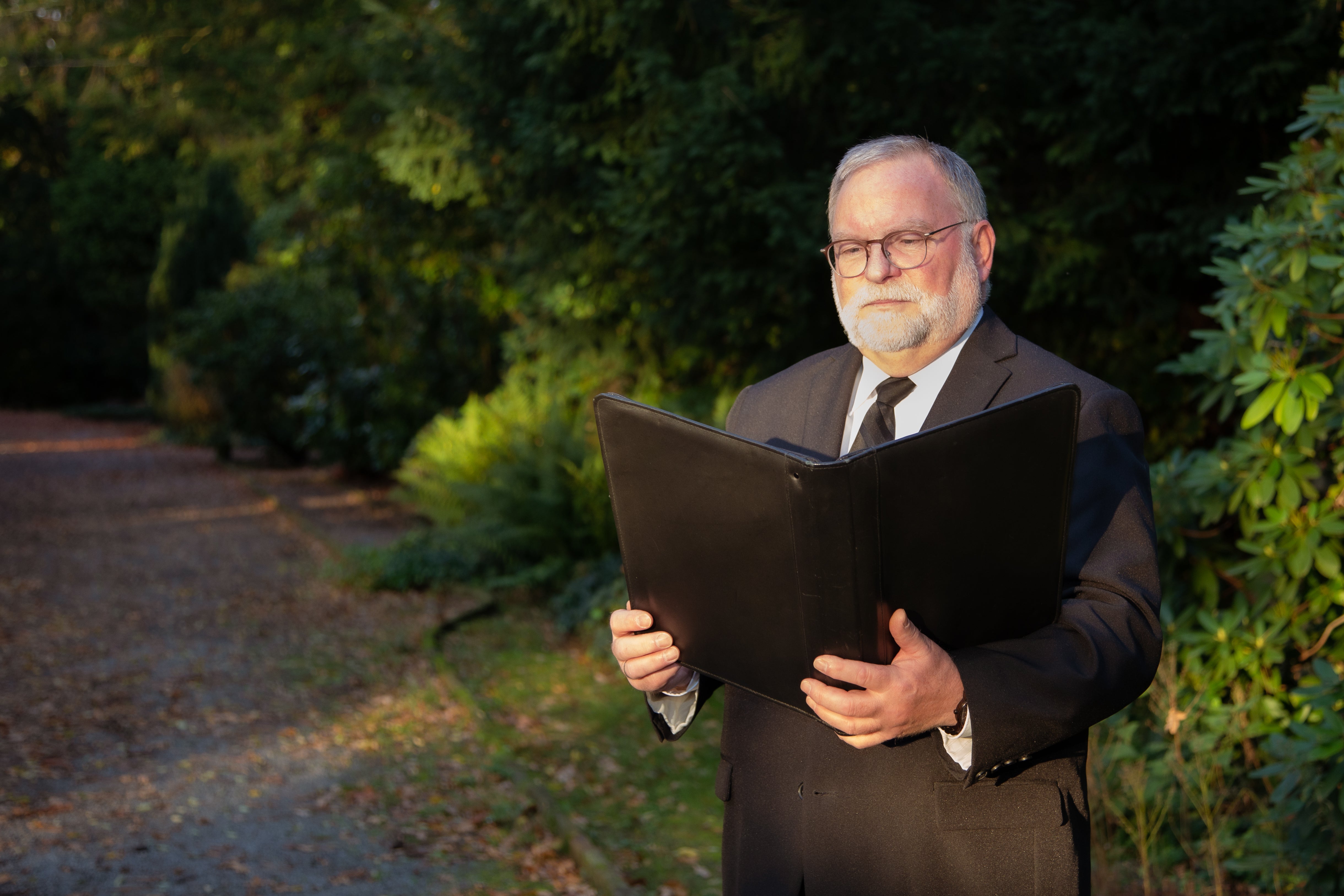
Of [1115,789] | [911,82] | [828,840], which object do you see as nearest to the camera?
[828,840]

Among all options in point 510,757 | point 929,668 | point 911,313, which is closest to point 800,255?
point 510,757

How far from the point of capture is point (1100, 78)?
5742 millimetres

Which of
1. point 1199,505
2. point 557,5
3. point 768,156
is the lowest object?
point 1199,505

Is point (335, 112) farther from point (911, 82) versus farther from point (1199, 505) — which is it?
point (1199, 505)

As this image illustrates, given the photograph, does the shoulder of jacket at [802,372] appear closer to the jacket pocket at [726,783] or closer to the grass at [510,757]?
the jacket pocket at [726,783]

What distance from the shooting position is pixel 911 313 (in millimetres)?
1942

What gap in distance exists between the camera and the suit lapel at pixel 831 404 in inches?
80.4

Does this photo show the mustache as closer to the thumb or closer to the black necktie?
the black necktie

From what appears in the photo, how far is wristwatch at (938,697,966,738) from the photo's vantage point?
1616 millimetres

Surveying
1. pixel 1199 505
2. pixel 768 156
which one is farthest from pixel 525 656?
pixel 1199 505

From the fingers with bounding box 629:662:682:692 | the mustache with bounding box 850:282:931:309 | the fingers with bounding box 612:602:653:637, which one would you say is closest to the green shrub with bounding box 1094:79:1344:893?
the mustache with bounding box 850:282:931:309

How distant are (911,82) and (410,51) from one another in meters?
4.74

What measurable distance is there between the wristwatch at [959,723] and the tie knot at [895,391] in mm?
568

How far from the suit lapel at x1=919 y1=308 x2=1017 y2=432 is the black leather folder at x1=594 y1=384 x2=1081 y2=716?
0.29 m
